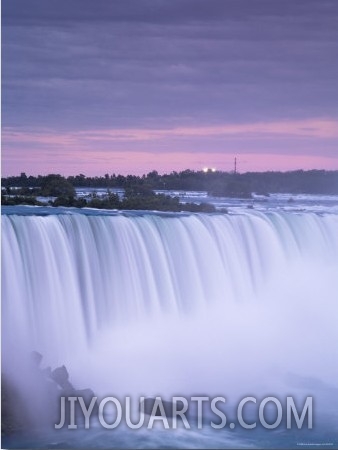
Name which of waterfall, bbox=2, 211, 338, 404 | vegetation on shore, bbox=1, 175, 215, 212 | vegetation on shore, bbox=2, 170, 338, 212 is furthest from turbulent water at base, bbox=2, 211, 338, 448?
vegetation on shore, bbox=2, 170, 338, 212

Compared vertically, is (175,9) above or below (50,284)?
above

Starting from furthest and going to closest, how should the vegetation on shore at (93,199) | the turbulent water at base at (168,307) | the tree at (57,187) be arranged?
the tree at (57,187) → the vegetation on shore at (93,199) → the turbulent water at base at (168,307)

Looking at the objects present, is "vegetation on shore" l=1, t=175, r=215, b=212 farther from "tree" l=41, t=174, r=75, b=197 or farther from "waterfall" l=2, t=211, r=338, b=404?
"waterfall" l=2, t=211, r=338, b=404

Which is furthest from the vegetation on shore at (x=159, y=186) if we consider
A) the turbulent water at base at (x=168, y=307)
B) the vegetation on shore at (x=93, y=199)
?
the turbulent water at base at (x=168, y=307)

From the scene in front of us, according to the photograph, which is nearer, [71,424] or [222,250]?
[71,424]

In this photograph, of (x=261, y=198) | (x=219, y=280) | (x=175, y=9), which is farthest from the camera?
(x=261, y=198)

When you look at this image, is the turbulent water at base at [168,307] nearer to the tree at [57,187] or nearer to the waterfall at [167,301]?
the waterfall at [167,301]

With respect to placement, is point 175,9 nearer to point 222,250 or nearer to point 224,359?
point 222,250

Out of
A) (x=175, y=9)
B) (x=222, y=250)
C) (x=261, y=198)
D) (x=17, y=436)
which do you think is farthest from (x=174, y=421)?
(x=261, y=198)
